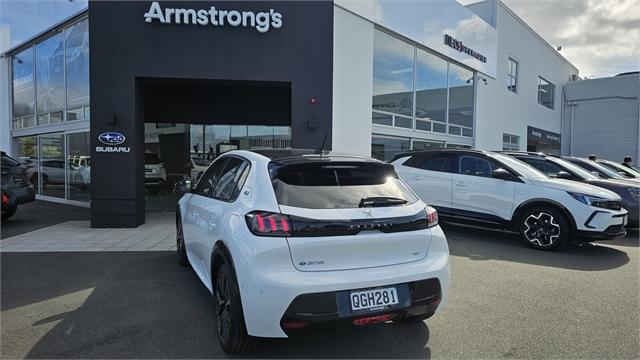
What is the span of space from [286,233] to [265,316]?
557mm

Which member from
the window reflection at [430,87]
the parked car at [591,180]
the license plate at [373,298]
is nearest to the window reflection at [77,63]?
the window reflection at [430,87]

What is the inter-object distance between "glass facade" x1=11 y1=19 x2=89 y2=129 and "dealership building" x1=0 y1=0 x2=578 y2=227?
0.22 ft

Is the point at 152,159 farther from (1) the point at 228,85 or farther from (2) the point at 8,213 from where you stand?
(1) the point at 228,85

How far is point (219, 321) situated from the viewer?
3.26 metres

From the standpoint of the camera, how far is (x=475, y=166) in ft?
25.1

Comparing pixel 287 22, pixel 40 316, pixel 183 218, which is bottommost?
pixel 40 316

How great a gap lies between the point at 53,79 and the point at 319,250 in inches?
510

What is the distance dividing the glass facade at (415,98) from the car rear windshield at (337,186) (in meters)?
7.90

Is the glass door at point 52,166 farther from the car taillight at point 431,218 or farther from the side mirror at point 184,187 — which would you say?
the car taillight at point 431,218

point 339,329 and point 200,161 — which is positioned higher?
point 200,161

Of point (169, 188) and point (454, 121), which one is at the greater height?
point (454, 121)

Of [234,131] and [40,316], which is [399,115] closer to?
[234,131]

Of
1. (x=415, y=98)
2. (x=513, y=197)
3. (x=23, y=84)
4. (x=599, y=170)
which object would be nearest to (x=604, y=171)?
(x=599, y=170)

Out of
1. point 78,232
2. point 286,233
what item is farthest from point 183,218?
point 78,232
